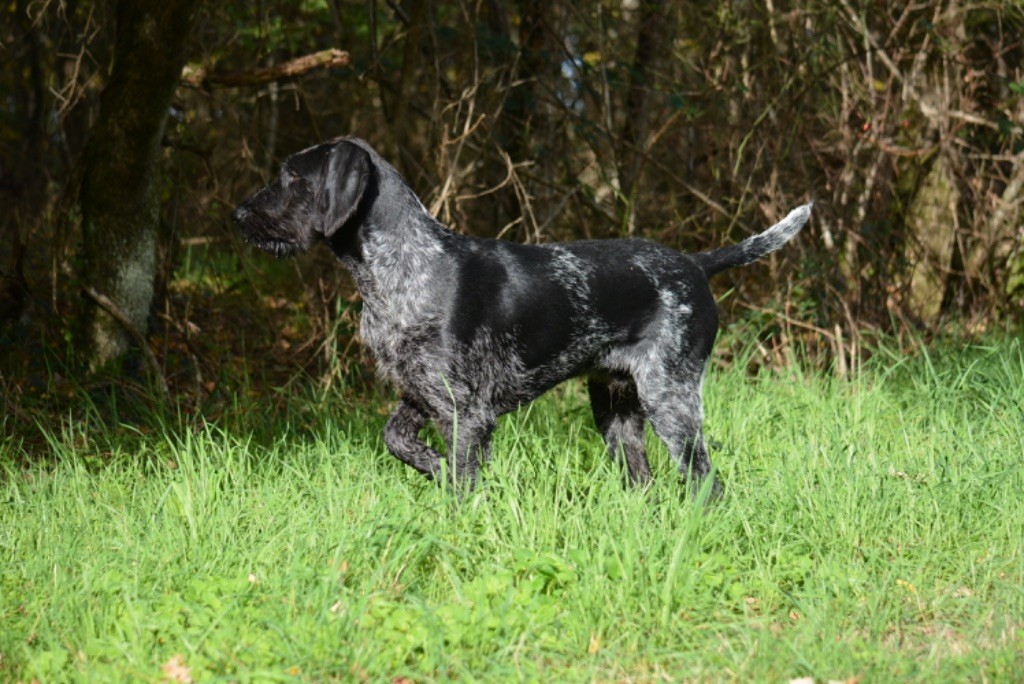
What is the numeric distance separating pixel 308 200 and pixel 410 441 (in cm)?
115

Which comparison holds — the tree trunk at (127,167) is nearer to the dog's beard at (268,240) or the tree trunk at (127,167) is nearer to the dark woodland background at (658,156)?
the dark woodland background at (658,156)

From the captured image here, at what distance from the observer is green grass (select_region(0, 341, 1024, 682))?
11.9ft

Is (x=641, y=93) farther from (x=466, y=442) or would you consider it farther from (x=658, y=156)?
(x=466, y=442)

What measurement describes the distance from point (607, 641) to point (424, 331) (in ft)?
5.43

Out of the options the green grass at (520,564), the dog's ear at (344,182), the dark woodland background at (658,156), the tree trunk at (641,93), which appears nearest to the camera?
the green grass at (520,564)

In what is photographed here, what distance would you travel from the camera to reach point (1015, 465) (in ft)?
16.8

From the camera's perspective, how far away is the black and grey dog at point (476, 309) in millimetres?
4883

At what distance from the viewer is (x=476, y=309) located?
4965 millimetres

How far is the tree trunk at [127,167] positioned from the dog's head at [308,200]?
2094mm

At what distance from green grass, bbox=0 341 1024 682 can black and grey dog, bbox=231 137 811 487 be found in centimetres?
32

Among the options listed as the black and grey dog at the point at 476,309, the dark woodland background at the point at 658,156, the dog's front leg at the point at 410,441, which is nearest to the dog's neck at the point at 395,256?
the black and grey dog at the point at 476,309

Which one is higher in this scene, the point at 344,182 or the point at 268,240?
the point at 344,182

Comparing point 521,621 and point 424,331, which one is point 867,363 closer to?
point 424,331

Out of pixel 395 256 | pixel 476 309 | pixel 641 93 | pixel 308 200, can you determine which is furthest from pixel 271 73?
pixel 641 93
